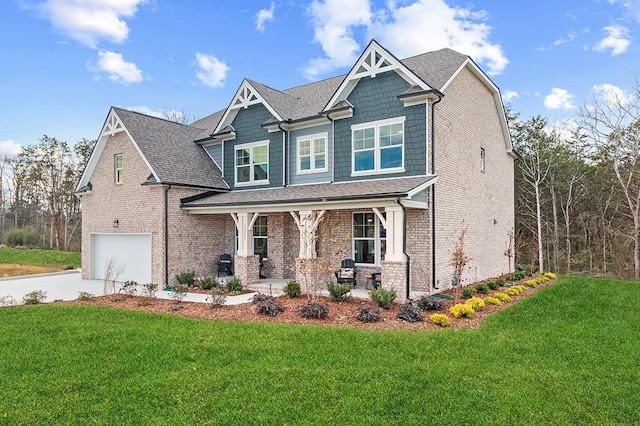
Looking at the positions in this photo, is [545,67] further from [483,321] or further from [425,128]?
[483,321]

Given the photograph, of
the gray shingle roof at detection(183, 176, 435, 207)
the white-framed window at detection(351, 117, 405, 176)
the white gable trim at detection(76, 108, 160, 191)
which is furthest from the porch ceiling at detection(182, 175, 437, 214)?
the white gable trim at detection(76, 108, 160, 191)

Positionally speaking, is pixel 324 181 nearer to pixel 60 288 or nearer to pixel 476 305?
pixel 476 305

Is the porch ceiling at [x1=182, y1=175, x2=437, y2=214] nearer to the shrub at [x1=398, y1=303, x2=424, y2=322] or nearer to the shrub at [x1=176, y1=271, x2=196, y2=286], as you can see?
the shrub at [x1=176, y1=271, x2=196, y2=286]

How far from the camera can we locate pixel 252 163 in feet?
55.0

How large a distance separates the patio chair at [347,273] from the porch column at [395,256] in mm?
1681

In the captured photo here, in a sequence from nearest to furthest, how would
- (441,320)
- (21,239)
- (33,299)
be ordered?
(441,320) < (33,299) < (21,239)

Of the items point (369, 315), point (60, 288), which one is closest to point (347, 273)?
point (369, 315)

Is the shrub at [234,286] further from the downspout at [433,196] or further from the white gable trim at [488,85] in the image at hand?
the white gable trim at [488,85]

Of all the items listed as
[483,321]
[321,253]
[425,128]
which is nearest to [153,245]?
[321,253]

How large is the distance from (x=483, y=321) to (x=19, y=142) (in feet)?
145

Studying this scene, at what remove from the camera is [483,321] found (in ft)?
29.1

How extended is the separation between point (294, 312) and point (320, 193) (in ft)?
15.4

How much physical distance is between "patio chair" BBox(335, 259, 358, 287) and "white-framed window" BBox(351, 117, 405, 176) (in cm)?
313

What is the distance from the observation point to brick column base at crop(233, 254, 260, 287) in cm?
1416
